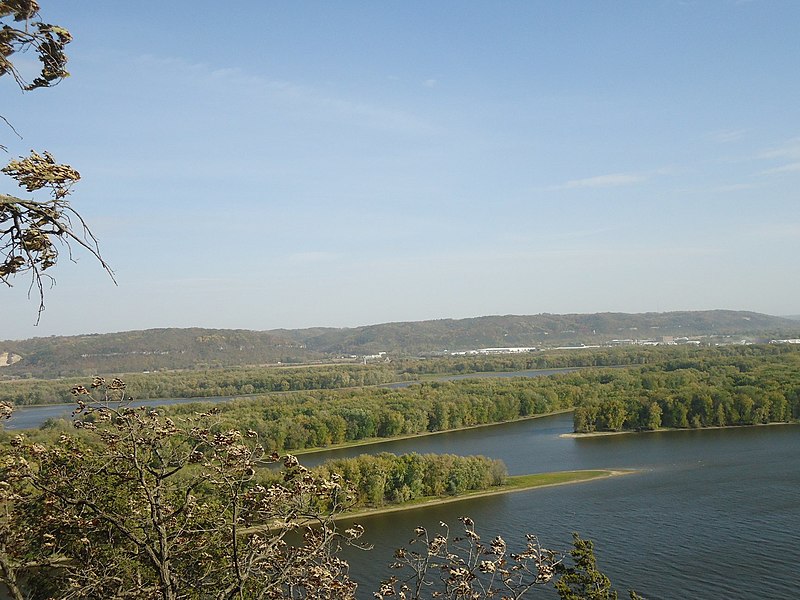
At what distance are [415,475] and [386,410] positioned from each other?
14.4 m

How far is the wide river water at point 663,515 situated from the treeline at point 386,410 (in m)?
2.62

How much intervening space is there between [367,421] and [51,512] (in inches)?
1264

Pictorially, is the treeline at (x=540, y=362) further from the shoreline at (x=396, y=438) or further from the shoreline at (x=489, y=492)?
the shoreline at (x=489, y=492)

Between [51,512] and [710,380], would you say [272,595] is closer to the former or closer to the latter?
[51,512]

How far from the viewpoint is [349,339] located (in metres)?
143

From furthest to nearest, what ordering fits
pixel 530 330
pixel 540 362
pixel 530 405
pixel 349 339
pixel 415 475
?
pixel 349 339 < pixel 530 330 < pixel 540 362 < pixel 530 405 < pixel 415 475

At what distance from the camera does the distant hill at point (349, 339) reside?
90938 mm

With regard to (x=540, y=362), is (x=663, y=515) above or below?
below

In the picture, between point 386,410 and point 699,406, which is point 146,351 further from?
point 699,406

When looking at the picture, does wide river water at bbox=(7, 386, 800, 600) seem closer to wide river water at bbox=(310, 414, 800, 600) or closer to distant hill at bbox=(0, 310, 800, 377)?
wide river water at bbox=(310, 414, 800, 600)

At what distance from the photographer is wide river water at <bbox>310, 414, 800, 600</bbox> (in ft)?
45.2

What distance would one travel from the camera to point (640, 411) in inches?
1344

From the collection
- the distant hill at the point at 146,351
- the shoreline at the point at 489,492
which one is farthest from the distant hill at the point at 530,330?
the shoreline at the point at 489,492

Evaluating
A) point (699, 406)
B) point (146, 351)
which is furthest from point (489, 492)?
point (146, 351)
